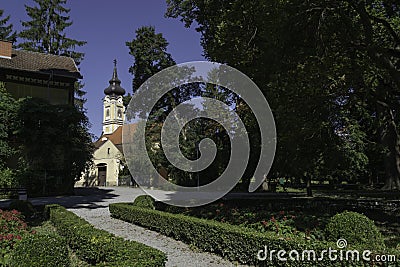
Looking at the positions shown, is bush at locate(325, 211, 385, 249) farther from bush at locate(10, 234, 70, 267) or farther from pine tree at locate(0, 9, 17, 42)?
pine tree at locate(0, 9, 17, 42)

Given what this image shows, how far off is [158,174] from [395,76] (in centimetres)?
2749

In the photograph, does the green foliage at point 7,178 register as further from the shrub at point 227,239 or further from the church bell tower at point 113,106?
the church bell tower at point 113,106

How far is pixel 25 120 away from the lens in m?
23.6

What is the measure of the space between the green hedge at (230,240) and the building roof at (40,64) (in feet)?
64.0

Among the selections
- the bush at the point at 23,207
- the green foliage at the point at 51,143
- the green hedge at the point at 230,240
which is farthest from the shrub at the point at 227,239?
the green foliage at the point at 51,143

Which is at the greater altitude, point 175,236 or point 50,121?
point 50,121

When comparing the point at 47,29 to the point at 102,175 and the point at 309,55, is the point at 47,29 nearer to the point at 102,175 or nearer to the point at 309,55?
the point at 102,175

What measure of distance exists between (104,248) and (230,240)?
2.85 metres

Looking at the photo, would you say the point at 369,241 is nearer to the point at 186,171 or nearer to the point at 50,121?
the point at 50,121

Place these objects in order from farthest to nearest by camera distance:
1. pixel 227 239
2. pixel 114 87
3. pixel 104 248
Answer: pixel 114 87
pixel 227 239
pixel 104 248

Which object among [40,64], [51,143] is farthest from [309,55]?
[40,64]

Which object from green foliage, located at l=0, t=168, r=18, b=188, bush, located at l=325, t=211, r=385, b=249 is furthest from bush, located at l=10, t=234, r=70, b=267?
green foliage, located at l=0, t=168, r=18, b=188

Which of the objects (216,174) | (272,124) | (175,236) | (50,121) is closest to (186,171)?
(216,174)

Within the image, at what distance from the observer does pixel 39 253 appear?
18.9 feet
